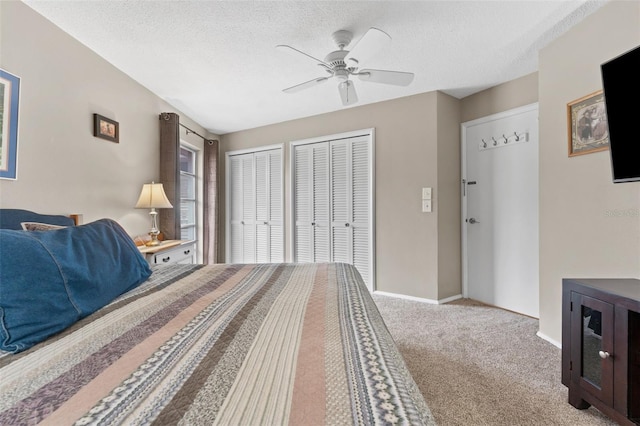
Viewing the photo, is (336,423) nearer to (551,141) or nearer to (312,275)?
(312,275)

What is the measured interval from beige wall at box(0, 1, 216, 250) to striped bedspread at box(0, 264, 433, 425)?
55.5 inches

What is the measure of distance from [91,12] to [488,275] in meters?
4.28

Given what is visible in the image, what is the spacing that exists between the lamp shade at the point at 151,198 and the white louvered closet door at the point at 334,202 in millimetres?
1889

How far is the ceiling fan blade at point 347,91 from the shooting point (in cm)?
229

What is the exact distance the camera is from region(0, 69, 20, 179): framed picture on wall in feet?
5.43

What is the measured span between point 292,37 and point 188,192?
2912 mm

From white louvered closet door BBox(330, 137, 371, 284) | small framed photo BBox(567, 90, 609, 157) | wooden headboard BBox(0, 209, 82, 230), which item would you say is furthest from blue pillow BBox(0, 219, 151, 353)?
small framed photo BBox(567, 90, 609, 157)

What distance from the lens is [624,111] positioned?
1.50 meters

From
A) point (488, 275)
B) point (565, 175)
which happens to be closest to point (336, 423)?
point (565, 175)

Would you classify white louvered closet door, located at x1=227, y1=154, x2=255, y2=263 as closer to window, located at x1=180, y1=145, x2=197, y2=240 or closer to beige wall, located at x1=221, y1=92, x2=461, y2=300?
window, located at x1=180, y1=145, x2=197, y2=240

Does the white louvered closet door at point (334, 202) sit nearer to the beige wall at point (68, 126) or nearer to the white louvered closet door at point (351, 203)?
the white louvered closet door at point (351, 203)

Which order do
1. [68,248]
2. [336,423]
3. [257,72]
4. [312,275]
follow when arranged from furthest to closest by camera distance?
1. [257,72]
2. [312,275]
3. [68,248]
4. [336,423]

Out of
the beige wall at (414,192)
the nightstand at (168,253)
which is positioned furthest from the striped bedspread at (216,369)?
the beige wall at (414,192)

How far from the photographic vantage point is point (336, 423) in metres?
0.52
